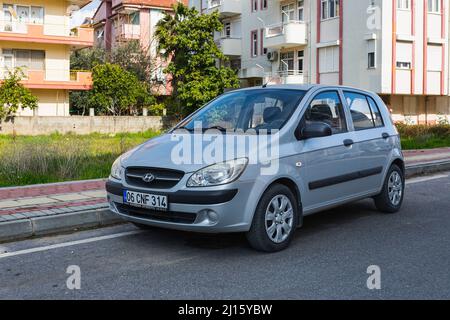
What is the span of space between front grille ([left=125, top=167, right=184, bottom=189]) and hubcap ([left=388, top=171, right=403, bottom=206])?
12.1ft

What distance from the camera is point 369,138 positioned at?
24.0 feet

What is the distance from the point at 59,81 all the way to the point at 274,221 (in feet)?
104

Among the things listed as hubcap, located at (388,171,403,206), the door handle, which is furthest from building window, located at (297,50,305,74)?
the door handle

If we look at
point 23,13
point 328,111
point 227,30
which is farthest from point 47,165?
point 227,30

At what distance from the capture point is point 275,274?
501 centimetres

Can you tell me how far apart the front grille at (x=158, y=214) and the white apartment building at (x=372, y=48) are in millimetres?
25978

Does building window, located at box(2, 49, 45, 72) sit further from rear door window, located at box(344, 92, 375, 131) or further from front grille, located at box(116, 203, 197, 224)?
front grille, located at box(116, 203, 197, 224)

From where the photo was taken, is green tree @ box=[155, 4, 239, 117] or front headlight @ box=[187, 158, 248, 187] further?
green tree @ box=[155, 4, 239, 117]

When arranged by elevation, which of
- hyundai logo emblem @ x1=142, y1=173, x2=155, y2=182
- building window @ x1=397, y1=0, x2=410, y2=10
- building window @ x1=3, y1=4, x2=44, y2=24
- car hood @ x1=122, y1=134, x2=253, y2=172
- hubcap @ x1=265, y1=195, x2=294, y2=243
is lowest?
hubcap @ x1=265, y1=195, x2=294, y2=243

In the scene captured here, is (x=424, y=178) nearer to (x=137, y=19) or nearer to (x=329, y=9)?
(x=329, y=9)

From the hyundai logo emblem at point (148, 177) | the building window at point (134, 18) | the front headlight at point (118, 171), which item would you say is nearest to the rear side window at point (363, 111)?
the hyundai logo emblem at point (148, 177)

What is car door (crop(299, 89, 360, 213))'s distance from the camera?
620cm

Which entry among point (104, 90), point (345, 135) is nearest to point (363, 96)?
point (345, 135)
